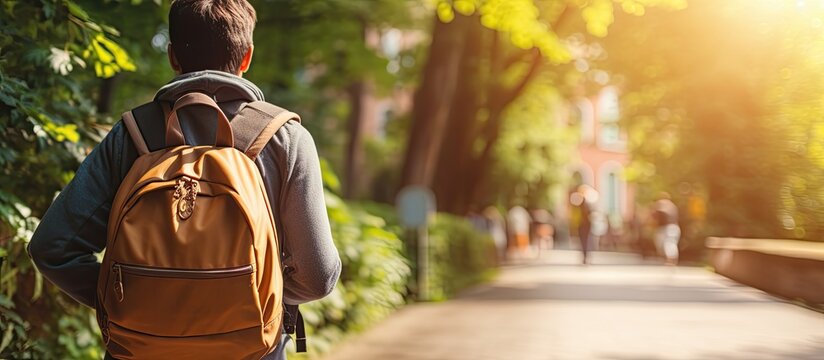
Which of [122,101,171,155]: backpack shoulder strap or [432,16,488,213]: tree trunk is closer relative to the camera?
[122,101,171,155]: backpack shoulder strap

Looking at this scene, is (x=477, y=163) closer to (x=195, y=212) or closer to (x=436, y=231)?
(x=436, y=231)

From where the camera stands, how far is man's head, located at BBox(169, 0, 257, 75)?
2312 mm

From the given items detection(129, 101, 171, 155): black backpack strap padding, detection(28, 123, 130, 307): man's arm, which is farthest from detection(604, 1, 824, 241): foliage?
detection(28, 123, 130, 307): man's arm

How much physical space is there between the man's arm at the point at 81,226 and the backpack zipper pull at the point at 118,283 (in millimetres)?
231

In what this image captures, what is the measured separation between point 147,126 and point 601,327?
805 cm

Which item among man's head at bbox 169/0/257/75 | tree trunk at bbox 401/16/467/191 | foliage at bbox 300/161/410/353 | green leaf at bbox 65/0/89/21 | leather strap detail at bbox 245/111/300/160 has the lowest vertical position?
foliage at bbox 300/161/410/353

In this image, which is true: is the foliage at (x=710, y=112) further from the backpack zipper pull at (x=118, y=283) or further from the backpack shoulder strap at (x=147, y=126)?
the backpack zipper pull at (x=118, y=283)

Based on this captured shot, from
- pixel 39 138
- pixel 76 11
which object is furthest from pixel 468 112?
pixel 39 138

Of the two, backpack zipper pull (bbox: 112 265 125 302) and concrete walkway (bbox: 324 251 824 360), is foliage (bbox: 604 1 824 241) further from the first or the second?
backpack zipper pull (bbox: 112 265 125 302)

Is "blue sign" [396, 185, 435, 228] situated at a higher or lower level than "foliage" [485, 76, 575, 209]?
lower

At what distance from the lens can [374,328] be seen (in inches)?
383

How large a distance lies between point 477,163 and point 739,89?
21.8ft

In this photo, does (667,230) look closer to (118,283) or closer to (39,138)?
(39,138)

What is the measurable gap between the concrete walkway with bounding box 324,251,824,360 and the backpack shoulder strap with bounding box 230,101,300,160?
5576 millimetres
